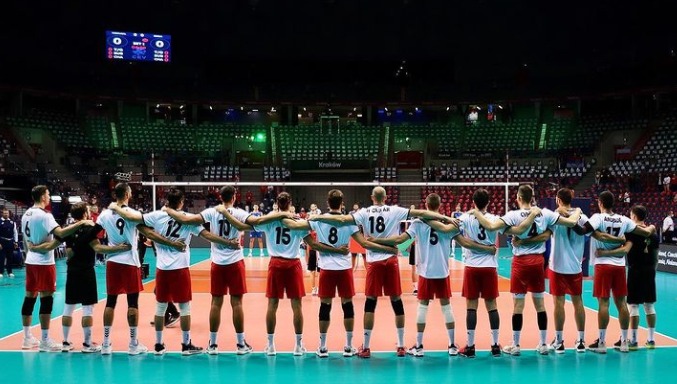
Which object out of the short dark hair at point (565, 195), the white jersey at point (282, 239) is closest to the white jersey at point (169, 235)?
the white jersey at point (282, 239)

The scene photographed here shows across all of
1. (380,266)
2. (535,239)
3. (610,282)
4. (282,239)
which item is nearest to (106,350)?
(282,239)

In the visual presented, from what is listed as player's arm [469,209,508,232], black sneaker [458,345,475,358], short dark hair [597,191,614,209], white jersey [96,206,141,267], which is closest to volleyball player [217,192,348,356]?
white jersey [96,206,141,267]

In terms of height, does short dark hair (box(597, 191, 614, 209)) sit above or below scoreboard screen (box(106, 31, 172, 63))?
below

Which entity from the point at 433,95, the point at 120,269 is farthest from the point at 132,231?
the point at 433,95

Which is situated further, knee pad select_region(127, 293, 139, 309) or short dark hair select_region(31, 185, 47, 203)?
short dark hair select_region(31, 185, 47, 203)

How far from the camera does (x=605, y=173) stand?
3195cm

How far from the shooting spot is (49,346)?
843 cm

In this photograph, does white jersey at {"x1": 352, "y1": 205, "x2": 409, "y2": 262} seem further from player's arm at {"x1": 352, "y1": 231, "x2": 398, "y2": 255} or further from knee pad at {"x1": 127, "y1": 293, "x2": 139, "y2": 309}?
knee pad at {"x1": 127, "y1": 293, "x2": 139, "y2": 309}

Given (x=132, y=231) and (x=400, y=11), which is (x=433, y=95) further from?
(x=132, y=231)

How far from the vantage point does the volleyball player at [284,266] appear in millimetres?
8016

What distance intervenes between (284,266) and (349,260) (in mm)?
852

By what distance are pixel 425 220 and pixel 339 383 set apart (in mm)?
2376

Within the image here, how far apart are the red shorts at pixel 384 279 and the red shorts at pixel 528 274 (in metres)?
1.56

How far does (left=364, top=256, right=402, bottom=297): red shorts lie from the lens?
802 cm
